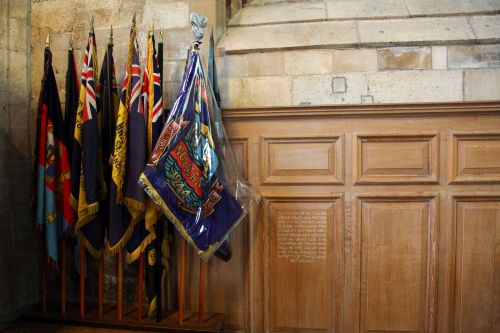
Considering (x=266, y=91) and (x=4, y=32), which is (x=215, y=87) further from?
(x=4, y=32)

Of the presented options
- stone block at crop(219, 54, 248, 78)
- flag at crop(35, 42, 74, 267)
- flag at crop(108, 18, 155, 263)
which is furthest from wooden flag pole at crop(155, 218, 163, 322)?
stone block at crop(219, 54, 248, 78)

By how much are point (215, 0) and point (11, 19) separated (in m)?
1.40

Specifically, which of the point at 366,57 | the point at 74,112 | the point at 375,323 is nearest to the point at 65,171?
the point at 74,112

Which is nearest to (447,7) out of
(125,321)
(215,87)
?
(215,87)

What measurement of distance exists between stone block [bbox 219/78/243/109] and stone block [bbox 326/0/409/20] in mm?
736

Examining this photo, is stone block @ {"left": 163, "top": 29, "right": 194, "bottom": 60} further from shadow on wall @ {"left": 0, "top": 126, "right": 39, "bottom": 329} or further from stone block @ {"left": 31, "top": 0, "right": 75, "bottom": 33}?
shadow on wall @ {"left": 0, "top": 126, "right": 39, "bottom": 329}

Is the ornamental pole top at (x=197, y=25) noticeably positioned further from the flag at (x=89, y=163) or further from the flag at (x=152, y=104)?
the flag at (x=89, y=163)

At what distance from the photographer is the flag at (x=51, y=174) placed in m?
2.01

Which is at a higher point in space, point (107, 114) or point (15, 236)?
point (107, 114)

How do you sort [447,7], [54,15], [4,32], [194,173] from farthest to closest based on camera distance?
1. [54,15]
2. [4,32]
3. [447,7]
4. [194,173]

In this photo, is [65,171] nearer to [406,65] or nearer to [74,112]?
[74,112]

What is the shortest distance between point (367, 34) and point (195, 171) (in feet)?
4.41

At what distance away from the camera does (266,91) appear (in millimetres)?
2104

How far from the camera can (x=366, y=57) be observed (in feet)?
6.62
